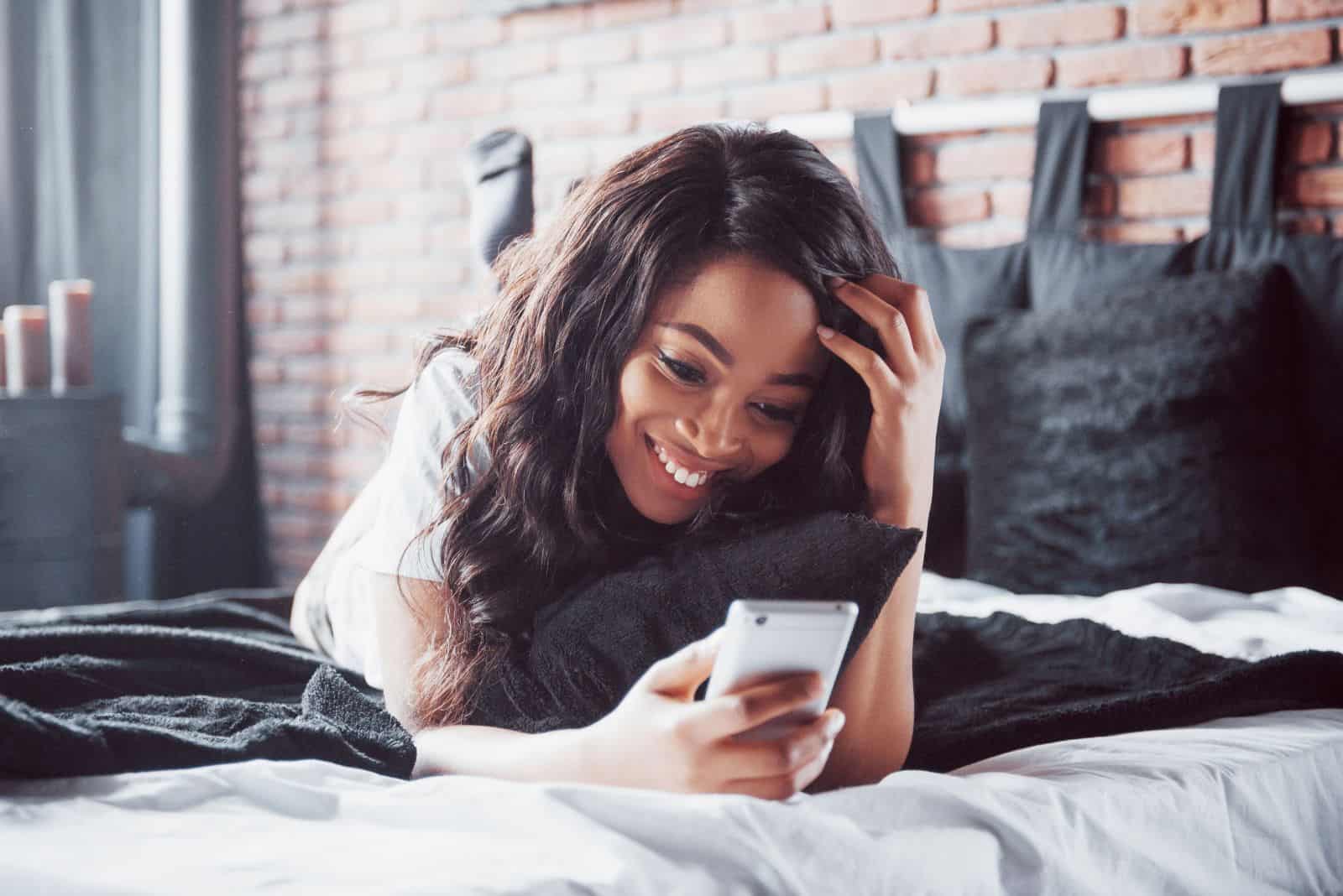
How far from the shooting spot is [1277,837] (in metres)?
1.07

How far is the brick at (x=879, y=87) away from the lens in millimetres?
2553

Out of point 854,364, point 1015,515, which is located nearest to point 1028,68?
point 1015,515

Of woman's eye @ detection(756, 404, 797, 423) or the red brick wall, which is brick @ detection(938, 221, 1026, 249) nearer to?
the red brick wall

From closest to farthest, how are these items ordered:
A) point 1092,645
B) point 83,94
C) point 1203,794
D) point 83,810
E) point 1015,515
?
point 83,810
point 1203,794
point 1092,645
point 1015,515
point 83,94

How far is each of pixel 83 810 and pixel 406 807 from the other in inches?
8.5

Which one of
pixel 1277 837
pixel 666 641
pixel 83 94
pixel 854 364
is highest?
pixel 83 94

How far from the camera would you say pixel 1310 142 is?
2139 millimetres

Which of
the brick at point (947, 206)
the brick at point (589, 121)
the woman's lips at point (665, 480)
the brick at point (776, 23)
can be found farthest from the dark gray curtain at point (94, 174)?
the woman's lips at point (665, 480)

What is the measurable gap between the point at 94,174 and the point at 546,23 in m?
1.26

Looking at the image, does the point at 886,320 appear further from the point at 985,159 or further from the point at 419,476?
the point at 985,159

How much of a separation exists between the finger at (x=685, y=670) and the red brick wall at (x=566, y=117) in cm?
153

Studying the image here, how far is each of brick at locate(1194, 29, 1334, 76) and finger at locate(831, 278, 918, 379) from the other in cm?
138

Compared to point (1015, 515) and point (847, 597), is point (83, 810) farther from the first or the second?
point (1015, 515)

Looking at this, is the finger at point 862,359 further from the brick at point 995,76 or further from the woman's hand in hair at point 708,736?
the brick at point 995,76
